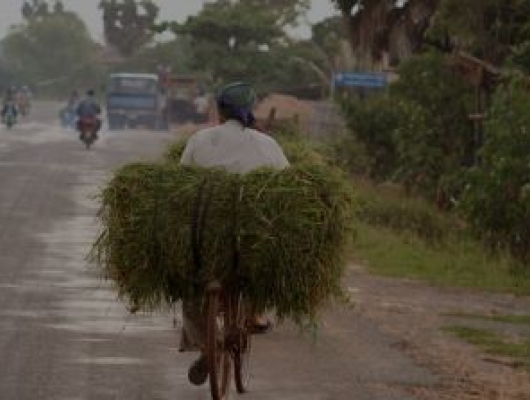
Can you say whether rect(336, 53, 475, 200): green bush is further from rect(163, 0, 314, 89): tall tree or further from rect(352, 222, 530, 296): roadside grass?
rect(163, 0, 314, 89): tall tree

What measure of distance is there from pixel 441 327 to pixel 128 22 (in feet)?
392

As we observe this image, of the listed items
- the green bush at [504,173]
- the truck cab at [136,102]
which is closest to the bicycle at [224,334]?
the green bush at [504,173]

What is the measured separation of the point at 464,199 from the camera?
2055 centimetres

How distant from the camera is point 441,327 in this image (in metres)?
13.4

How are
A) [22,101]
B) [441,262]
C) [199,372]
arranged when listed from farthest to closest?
[22,101], [441,262], [199,372]

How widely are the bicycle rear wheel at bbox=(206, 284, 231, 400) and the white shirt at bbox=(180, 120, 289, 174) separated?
0.80 meters

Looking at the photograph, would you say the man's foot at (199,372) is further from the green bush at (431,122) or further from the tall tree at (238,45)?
the tall tree at (238,45)

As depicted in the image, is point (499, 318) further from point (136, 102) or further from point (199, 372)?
point (136, 102)

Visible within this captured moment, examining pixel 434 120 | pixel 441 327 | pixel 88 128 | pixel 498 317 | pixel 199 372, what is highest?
pixel 199 372

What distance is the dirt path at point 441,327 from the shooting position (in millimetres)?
10156

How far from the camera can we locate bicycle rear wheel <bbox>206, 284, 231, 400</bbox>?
8.59m

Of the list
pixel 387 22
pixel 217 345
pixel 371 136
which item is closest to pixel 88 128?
pixel 371 136

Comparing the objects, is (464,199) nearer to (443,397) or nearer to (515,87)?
(515,87)

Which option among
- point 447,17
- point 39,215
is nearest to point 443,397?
point 39,215
